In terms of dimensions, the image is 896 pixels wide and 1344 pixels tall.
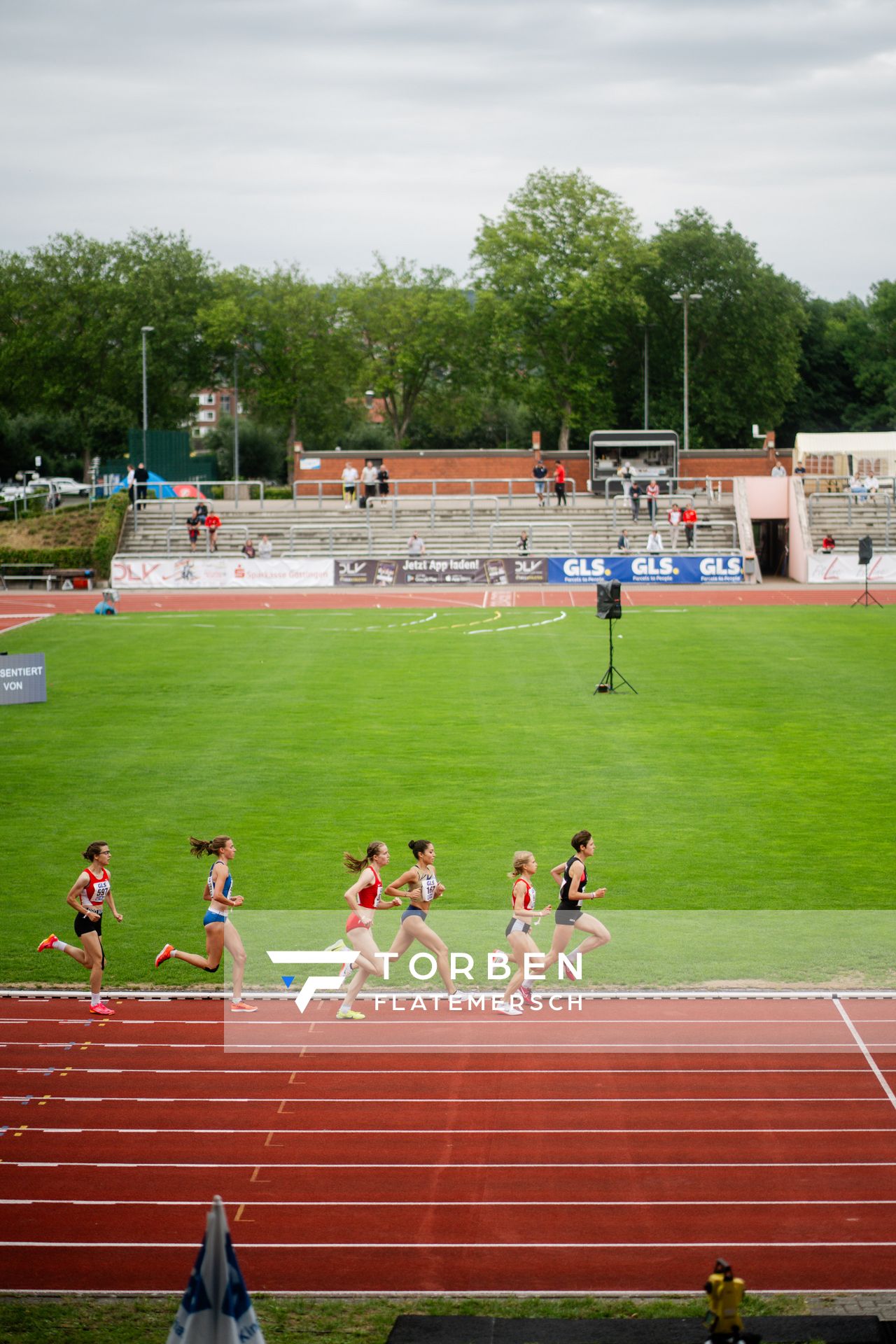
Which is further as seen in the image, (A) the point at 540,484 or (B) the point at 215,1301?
(A) the point at 540,484

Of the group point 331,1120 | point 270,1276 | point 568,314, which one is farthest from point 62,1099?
point 568,314

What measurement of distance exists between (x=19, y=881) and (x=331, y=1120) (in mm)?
7232

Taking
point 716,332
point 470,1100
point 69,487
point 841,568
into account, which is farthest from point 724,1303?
point 716,332

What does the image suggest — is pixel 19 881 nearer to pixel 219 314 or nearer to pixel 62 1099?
pixel 62 1099

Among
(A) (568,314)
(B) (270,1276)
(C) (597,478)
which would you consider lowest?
(B) (270,1276)

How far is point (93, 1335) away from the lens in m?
7.45

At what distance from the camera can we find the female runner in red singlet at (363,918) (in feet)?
39.2

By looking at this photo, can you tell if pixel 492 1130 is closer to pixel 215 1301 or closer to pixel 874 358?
pixel 215 1301

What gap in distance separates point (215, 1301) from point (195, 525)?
49678mm

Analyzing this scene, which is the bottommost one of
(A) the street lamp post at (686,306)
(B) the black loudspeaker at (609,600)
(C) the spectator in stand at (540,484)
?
(B) the black loudspeaker at (609,600)

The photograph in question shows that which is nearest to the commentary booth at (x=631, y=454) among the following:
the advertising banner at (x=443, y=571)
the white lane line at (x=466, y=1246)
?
the advertising banner at (x=443, y=571)

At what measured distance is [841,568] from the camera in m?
51.1

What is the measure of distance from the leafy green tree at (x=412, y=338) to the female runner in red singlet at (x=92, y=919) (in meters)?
72.5

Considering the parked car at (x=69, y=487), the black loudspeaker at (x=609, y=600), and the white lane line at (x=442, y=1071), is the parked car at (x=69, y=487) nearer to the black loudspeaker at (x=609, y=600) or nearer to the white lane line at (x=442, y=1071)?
the black loudspeaker at (x=609, y=600)
